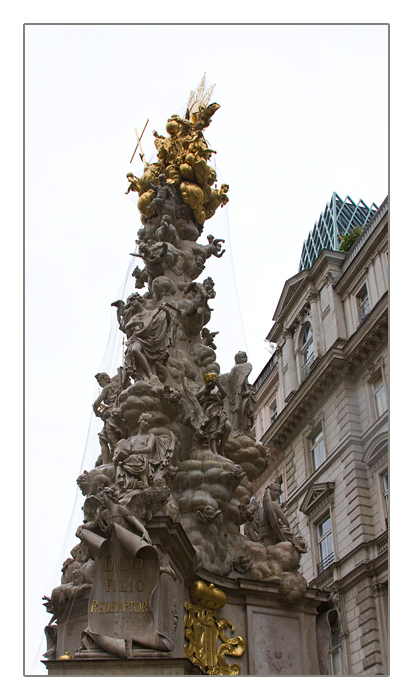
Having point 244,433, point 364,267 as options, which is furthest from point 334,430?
point 244,433

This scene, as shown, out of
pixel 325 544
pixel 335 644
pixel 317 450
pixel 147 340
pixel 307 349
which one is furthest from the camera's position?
pixel 307 349

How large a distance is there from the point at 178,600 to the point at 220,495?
1.74 metres

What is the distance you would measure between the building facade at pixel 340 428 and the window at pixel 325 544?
36 millimetres

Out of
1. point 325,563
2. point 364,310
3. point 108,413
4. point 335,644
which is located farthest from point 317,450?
point 108,413

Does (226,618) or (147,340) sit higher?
(147,340)

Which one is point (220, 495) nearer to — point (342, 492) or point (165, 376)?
point (165, 376)

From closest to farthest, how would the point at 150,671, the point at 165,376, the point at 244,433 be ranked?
the point at 150,671
the point at 165,376
the point at 244,433

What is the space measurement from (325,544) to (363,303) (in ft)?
23.4

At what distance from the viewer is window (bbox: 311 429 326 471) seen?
2156cm

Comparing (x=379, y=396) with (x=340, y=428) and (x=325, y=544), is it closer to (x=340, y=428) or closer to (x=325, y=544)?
(x=340, y=428)

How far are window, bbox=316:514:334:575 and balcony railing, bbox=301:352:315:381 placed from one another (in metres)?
5.20

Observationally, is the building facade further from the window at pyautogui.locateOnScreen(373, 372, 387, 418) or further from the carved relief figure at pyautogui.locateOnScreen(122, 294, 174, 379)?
the carved relief figure at pyautogui.locateOnScreen(122, 294, 174, 379)

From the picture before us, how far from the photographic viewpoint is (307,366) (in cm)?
2380

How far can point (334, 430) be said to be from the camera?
20.8 m
